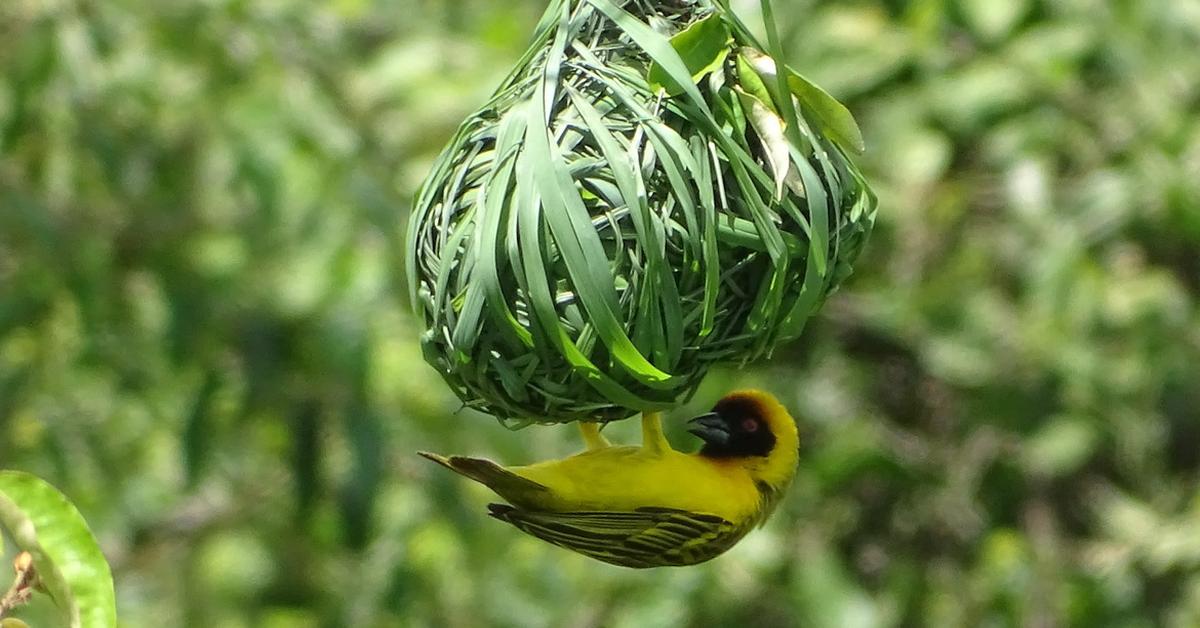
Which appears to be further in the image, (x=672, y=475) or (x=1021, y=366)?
(x=1021, y=366)

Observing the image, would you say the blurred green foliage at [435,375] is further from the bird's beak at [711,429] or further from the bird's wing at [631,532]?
the bird's wing at [631,532]

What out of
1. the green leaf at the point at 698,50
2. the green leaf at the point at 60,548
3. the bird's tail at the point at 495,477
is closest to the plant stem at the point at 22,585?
the green leaf at the point at 60,548

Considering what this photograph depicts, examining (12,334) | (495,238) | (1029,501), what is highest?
(495,238)

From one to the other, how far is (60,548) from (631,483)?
117cm

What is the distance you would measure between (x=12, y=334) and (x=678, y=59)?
284cm

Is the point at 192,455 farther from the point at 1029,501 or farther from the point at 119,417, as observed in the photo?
the point at 1029,501

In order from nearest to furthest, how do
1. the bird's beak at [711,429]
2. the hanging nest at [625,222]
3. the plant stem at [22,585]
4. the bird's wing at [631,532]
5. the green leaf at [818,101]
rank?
the plant stem at [22,585]
the hanging nest at [625,222]
the green leaf at [818,101]
the bird's wing at [631,532]
the bird's beak at [711,429]

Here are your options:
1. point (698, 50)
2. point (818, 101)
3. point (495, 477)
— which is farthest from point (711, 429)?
point (698, 50)

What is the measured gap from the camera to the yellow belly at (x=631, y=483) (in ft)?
9.41

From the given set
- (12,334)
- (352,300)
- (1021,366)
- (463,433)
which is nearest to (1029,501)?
(1021,366)

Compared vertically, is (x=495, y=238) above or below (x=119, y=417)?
above

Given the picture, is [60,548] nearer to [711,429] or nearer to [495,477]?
[495,477]

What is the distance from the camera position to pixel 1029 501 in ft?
19.3

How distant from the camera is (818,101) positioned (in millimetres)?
2652
